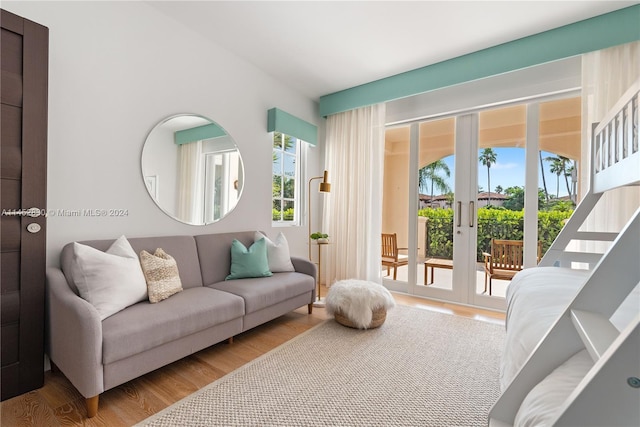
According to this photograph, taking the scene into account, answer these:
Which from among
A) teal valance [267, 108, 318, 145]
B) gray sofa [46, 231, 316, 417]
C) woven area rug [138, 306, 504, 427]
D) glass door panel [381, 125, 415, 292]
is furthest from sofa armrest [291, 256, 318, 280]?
teal valance [267, 108, 318, 145]

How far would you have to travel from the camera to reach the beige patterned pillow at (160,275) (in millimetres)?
2018

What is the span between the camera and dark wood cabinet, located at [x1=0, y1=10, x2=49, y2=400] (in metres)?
1.63

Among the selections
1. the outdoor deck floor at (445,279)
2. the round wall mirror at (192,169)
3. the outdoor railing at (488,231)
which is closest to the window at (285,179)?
the round wall mirror at (192,169)

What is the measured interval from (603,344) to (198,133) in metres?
3.11

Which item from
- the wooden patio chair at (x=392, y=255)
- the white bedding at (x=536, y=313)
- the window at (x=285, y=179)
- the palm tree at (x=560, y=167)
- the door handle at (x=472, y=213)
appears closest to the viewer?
the white bedding at (x=536, y=313)

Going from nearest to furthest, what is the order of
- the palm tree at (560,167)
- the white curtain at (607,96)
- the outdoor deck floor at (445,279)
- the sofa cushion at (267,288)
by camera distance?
the sofa cushion at (267,288), the white curtain at (607,96), the palm tree at (560,167), the outdoor deck floor at (445,279)

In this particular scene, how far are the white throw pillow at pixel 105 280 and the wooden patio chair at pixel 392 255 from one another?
298 centimetres

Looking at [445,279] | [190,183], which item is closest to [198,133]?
[190,183]

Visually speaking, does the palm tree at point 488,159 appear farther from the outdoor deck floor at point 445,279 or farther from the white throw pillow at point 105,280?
the white throw pillow at point 105,280

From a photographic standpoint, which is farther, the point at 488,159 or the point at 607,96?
the point at 488,159

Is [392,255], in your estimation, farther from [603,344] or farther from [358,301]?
[603,344]

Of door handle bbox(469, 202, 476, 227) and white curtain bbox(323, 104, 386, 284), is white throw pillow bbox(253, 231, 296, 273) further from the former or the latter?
door handle bbox(469, 202, 476, 227)

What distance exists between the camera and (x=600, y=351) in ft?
2.08

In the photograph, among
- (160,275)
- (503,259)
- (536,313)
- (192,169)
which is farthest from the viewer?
(503,259)
